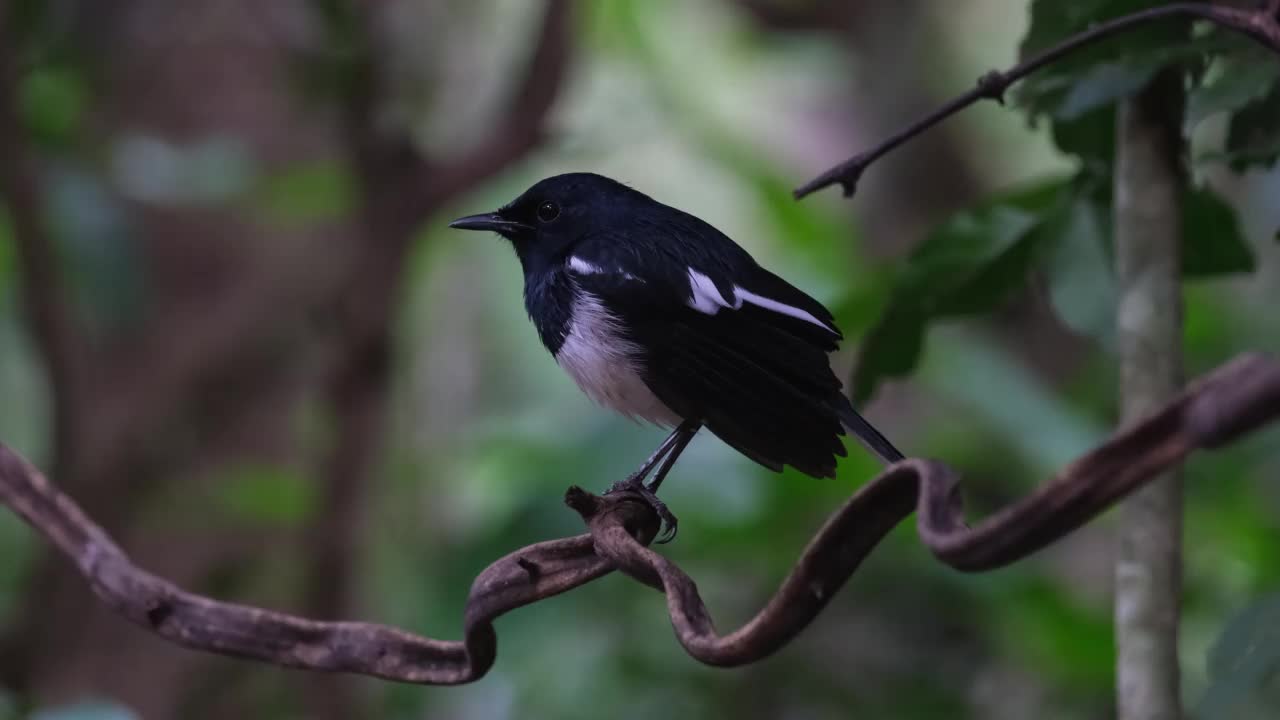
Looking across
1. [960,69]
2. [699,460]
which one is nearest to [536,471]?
[699,460]

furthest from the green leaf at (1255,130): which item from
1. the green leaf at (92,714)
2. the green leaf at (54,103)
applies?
the green leaf at (54,103)

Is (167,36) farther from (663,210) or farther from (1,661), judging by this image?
(663,210)

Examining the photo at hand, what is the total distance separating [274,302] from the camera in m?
3.59

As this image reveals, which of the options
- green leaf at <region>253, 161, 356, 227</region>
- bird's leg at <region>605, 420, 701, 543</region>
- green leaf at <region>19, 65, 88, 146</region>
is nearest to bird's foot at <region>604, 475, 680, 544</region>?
bird's leg at <region>605, 420, 701, 543</region>

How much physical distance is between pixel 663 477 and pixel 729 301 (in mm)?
225

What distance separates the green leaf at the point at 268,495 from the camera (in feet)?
10.9

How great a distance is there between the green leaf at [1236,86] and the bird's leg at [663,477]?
57 cm

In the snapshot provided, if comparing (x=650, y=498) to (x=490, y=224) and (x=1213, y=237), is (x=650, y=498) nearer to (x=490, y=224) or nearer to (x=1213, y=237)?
(x=490, y=224)

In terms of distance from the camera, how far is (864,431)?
4.44ft

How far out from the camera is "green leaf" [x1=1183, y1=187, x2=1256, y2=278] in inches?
61.9

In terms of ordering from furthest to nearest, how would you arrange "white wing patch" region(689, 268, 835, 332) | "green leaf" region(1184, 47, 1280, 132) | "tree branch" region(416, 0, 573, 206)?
1. "tree branch" region(416, 0, 573, 206)
2. "white wing patch" region(689, 268, 835, 332)
3. "green leaf" region(1184, 47, 1280, 132)

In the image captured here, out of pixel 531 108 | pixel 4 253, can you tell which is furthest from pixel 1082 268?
pixel 4 253

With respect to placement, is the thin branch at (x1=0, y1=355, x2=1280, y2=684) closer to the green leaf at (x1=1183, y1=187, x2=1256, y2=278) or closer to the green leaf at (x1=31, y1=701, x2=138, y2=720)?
the green leaf at (x1=31, y1=701, x2=138, y2=720)

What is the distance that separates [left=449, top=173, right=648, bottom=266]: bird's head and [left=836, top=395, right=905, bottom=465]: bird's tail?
1.28ft
